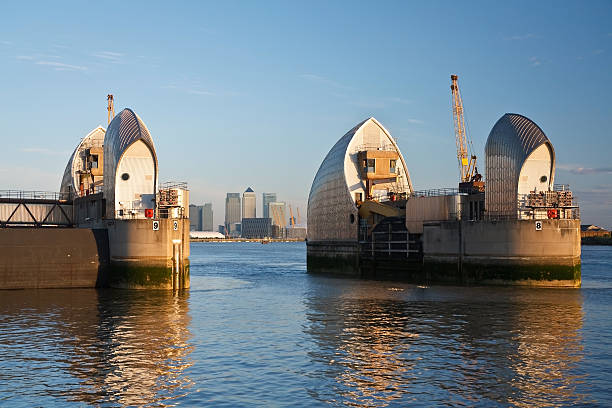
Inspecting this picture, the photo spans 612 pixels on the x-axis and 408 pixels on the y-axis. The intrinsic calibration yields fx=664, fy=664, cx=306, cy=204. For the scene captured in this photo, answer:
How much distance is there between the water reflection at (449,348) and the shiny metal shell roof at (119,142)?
71.5ft

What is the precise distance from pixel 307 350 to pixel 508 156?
36729 millimetres

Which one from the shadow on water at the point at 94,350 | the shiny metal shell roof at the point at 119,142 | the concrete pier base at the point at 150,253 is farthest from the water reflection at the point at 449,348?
the shiny metal shell roof at the point at 119,142

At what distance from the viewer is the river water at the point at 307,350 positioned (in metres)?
22.4

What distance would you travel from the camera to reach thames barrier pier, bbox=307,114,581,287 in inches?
2208

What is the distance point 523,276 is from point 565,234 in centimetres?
495

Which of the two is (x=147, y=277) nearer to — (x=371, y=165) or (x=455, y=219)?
(x=455, y=219)

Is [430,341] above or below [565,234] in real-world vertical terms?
below

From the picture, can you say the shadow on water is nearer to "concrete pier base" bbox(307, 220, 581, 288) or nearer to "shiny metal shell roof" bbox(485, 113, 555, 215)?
"concrete pier base" bbox(307, 220, 581, 288)

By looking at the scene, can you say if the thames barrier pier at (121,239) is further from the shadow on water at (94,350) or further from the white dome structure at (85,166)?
the white dome structure at (85,166)

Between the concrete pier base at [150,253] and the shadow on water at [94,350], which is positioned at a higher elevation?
the concrete pier base at [150,253]

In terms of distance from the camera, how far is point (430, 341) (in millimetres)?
31859

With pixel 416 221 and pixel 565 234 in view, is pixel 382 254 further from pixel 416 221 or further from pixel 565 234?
pixel 565 234

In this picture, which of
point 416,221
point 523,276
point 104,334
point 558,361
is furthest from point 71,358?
point 416,221

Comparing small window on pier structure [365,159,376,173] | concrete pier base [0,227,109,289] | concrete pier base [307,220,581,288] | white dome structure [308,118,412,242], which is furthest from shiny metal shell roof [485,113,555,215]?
concrete pier base [0,227,109,289]
